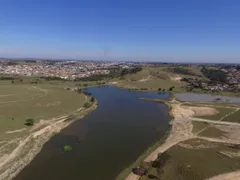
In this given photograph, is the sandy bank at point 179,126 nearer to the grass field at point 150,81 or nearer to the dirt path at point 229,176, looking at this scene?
the dirt path at point 229,176

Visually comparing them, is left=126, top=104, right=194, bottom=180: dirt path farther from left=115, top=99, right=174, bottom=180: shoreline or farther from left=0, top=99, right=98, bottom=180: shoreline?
left=0, top=99, right=98, bottom=180: shoreline

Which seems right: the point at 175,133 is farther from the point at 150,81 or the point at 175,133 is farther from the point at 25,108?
the point at 150,81

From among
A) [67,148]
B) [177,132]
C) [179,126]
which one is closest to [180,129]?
[179,126]

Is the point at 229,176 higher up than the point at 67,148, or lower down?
higher up

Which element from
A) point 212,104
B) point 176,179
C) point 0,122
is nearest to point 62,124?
point 0,122

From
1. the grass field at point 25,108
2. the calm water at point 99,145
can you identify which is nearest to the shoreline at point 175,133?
the calm water at point 99,145

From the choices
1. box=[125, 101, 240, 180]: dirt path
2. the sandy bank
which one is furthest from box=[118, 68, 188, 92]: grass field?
box=[125, 101, 240, 180]: dirt path
